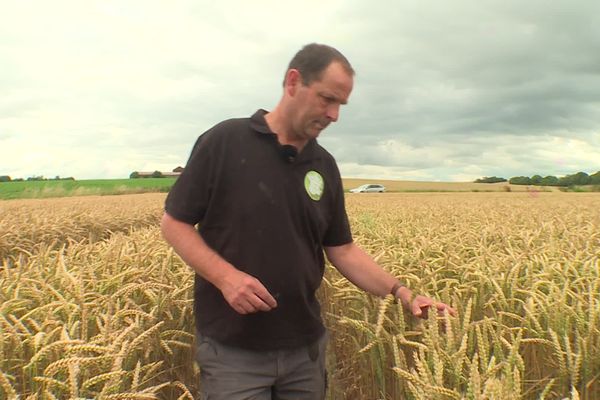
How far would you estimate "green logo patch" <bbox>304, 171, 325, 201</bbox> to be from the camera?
2.39 m

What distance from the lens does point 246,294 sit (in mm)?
1960

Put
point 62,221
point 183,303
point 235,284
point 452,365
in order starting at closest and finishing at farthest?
point 452,365
point 235,284
point 183,303
point 62,221

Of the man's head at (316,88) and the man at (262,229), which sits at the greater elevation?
the man's head at (316,88)

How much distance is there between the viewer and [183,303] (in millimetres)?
2986

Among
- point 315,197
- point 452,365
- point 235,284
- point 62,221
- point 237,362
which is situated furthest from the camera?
point 62,221

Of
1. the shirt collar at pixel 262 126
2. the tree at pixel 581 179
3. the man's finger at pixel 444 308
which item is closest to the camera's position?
the man's finger at pixel 444 308

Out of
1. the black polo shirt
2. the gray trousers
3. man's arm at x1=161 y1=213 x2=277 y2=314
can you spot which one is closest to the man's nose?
the black polo shirt

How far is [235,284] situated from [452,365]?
0.88 meters

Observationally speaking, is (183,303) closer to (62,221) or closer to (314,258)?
(314,258)

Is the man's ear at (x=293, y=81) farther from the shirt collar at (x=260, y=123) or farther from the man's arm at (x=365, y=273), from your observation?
the man's arm at (x=365, y=273)

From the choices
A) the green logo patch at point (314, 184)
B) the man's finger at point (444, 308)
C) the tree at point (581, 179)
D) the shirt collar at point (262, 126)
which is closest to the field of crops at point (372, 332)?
the man's finger at point (444, 308)

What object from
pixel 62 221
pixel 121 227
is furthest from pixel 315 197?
pixel 121 227

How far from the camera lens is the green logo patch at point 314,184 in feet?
7.84

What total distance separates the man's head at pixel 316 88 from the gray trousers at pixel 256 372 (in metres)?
1.05
